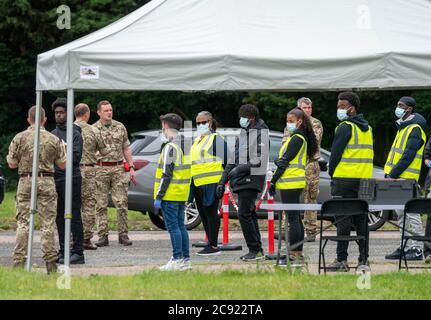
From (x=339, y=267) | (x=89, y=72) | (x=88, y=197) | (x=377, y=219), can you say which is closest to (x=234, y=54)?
(x=89, y=72)

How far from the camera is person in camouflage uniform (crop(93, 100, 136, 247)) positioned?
15.9 metres

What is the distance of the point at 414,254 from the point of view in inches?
558

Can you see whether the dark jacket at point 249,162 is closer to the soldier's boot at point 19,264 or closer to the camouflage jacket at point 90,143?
the camouflage jacket at point 90,143

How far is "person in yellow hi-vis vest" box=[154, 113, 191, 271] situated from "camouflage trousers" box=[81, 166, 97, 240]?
280 centimetres

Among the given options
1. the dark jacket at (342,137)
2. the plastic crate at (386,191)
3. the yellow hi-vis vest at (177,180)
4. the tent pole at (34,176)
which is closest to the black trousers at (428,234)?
the plastic crate at (386,191)

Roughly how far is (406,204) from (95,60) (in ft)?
12.6

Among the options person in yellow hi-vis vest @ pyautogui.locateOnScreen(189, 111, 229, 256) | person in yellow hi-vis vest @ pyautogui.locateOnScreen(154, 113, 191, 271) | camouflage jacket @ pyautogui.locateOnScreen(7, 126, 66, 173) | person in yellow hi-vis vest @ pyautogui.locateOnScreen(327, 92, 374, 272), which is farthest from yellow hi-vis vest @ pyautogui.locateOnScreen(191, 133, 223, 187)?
camouflage jacket @ pyautogui.locateOnScreen(7, 126, 66, 173)

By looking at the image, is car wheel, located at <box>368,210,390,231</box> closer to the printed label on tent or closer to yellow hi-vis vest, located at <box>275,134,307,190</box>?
yellow hi-vis vest, located at <box>275,134,307,190</box>

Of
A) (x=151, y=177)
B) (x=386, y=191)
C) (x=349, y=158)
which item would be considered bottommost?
(x=151, y=177)

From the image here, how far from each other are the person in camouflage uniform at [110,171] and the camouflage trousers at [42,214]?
304 centimetres

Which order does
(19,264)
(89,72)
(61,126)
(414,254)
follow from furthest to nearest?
(414,254) < (61,126) < (19,264) < (89,72)

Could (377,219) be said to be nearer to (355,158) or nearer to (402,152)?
(402,152)

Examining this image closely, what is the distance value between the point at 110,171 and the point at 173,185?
11.2 ft

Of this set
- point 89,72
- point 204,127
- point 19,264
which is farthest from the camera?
point 204,127
